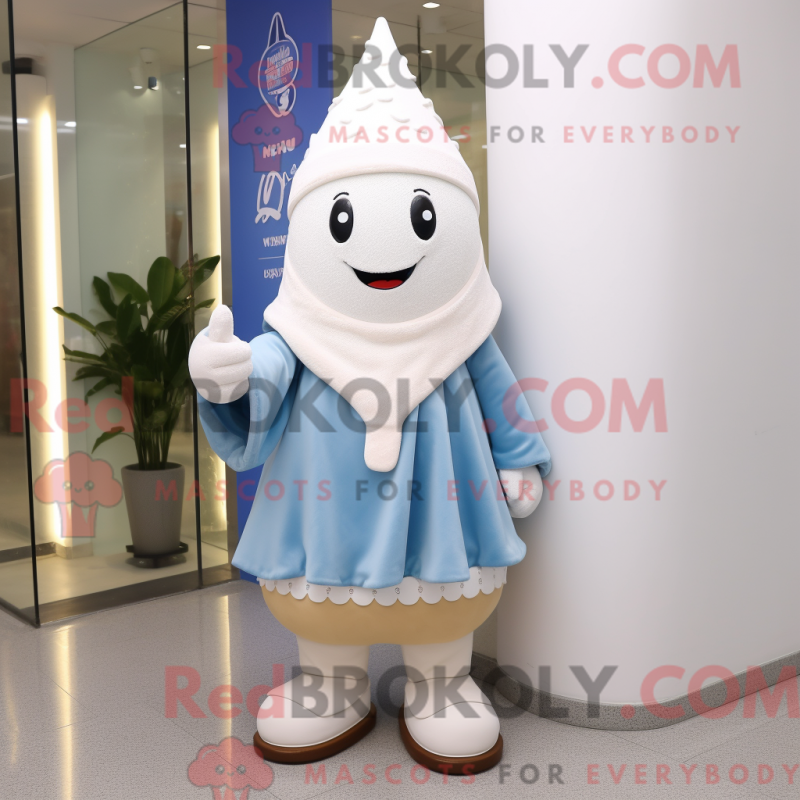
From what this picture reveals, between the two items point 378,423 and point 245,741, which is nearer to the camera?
point 378,423

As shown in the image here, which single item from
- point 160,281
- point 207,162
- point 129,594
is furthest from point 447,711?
point 207,162

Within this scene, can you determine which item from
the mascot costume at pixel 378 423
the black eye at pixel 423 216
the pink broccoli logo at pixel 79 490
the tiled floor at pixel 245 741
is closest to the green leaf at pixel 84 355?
the pink broccoli logo at pixel 79 490

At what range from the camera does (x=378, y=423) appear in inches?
75.9

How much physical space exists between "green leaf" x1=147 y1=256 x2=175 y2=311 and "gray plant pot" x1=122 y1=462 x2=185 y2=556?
642 millimetres

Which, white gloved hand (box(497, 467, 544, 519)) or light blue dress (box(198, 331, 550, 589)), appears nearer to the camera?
light blue dress (box(198, 331, 550, 589))

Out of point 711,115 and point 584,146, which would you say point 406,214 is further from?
point 711,115

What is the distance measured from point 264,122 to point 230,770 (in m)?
2.30

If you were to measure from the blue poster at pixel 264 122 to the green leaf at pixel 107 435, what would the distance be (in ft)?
1.69

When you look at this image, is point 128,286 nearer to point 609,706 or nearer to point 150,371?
point 150,371

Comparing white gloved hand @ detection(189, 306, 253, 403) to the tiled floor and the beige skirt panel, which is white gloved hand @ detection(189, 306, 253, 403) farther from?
the tiled floor

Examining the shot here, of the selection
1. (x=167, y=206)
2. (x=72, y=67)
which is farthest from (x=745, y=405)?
(x=72, y=67)

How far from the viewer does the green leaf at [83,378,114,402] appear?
326 centimetres

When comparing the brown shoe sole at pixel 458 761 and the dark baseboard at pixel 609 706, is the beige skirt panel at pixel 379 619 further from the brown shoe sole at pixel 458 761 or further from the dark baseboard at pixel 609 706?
the dark baseboard at pixel 609 706

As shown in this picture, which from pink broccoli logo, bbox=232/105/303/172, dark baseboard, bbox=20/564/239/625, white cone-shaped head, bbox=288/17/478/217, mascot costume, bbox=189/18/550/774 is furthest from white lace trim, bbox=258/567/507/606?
pink broccoli logo, bbox=232/105/303/172
